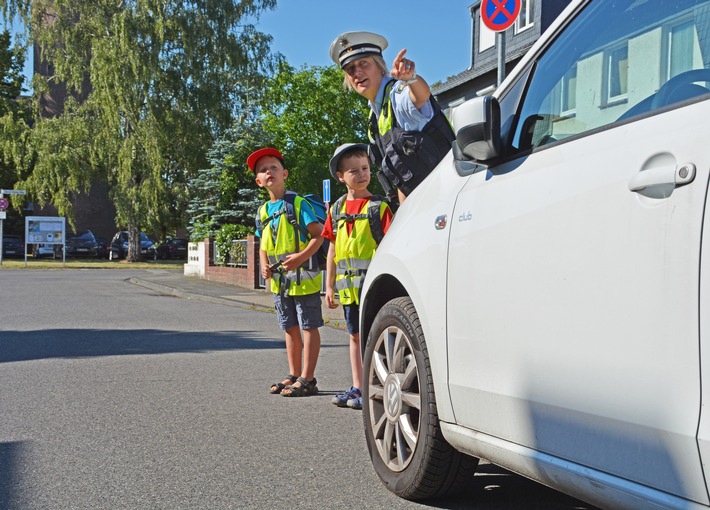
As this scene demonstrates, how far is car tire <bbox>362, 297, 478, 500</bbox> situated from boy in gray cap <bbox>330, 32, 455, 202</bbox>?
1061 mm

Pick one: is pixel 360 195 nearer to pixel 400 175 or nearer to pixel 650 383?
pixel 400 175

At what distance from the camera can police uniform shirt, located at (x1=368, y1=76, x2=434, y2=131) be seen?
185 inches

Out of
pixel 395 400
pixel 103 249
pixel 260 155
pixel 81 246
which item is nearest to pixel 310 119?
pixel 103 249

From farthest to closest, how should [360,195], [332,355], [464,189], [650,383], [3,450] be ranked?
[332,355] < [360,195] < [3,450] < [464,189] < [650,383]

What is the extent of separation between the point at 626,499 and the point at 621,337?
0.43 meters

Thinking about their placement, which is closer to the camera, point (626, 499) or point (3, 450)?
point (626, 499)

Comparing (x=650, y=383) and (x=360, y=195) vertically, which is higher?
(x=360, y=195)

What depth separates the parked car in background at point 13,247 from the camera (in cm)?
5275

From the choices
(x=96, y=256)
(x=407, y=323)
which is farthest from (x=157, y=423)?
(x=96, y=256)

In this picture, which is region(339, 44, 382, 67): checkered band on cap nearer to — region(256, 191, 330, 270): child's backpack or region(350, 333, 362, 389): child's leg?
region(256, 191, 330, 270): child's backpack

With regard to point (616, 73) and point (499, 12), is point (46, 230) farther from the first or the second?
point (616, 73)

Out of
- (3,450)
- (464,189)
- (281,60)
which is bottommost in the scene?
(3,450)

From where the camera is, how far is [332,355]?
9.22 meters

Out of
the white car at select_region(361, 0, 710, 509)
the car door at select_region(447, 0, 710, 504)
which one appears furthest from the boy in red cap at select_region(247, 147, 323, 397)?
the car door at select_region(447, 0, 710, 504)
